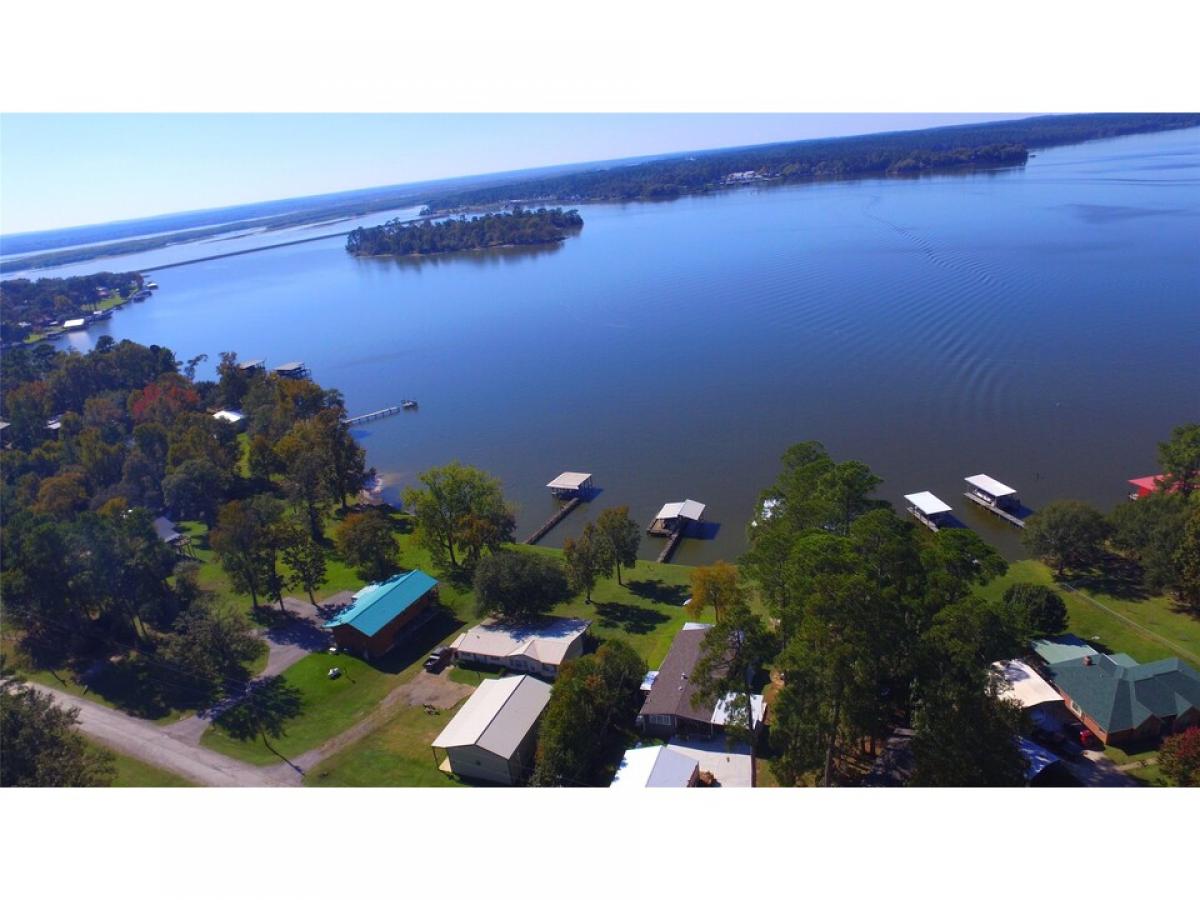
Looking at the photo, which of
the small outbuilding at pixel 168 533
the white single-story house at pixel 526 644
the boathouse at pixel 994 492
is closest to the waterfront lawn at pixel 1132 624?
the boathouse at pixel 994 492

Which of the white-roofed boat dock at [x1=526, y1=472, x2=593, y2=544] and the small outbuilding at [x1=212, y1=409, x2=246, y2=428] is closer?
the white-roofed boat dock at [x1=526, y1=472, x2=593, y2=544]

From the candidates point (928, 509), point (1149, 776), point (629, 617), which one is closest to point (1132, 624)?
point (1149, 776)

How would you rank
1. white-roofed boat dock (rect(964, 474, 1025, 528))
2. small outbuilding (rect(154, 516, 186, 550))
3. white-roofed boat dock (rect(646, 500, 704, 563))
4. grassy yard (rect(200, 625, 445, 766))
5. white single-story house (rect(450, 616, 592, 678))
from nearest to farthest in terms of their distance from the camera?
grassy yard (rect(200, 625, 445, 766))
white single-story house (rect(450, 616, 592, 678))
white-roofed boat dock (rect(964, 474, 1025, 528))
white-roofed boat dock (rect(646, 500, 704, 563))
small outbuilding (rect(154, 516, 186, 550))

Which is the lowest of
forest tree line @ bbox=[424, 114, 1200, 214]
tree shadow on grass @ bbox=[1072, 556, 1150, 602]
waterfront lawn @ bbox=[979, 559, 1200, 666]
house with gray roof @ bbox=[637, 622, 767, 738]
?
tree shadow on grass @ bbox=[1072, 556, 1150, 602]

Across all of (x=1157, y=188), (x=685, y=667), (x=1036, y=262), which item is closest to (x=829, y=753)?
(x=685, y=667)

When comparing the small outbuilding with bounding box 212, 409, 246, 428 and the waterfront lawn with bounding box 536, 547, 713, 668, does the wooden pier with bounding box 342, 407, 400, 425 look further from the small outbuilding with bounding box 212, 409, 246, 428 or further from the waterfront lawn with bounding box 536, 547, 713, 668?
the waterfront lawn with bounding box 536, 547, 713, 668

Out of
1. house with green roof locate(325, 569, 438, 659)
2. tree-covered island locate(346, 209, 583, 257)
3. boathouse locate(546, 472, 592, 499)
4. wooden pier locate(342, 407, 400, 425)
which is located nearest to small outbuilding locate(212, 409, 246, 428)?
wooden pier locate(342, 407, 400, 425)

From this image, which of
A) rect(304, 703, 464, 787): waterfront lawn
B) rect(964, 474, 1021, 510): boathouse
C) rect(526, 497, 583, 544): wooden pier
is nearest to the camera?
rect(304, 703, 464, 787): waterfront lawn

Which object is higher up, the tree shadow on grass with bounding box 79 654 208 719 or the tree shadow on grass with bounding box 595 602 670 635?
the tree shadow on grass with bounding box 79 654 208 719
